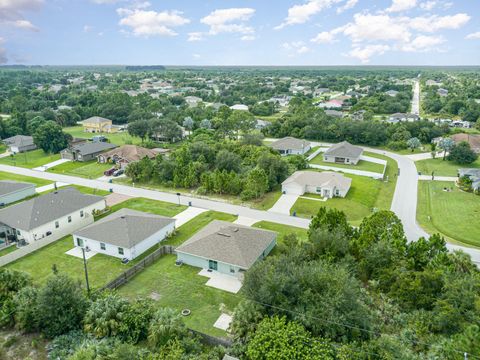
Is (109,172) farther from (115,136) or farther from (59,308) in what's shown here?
(59,308)

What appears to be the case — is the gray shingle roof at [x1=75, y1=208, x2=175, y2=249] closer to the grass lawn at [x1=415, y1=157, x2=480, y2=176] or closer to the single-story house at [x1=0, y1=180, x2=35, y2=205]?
the single-story house at [x1=0, y1=180, x2=35, y2=205]

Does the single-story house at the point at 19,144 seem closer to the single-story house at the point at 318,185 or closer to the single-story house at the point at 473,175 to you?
the single-story house at the point at 318,185

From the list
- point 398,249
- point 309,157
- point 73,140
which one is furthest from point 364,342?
point 73,140

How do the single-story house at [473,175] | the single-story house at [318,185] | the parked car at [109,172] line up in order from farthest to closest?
the parked car at [109,172]
the single-story house at [473,175]
the single-story house at [318,185]

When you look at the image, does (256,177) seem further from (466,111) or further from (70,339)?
(466,111)

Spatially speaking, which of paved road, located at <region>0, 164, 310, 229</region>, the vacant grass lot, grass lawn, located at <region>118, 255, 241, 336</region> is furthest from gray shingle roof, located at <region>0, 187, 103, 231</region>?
the vacant grass lot

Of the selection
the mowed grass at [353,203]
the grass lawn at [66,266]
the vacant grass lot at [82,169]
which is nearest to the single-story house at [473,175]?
the mowed grass at [353,203]
